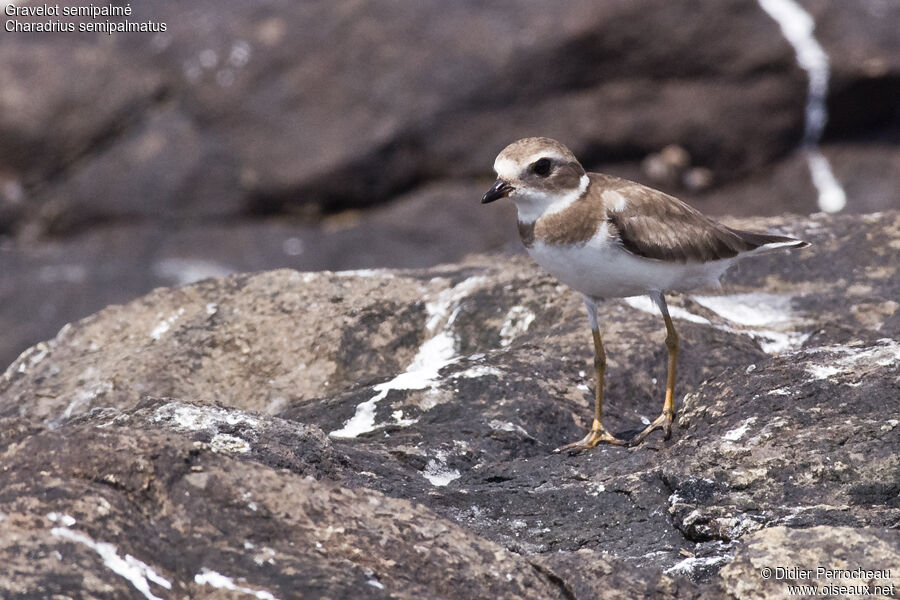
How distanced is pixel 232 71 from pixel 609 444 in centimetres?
1114

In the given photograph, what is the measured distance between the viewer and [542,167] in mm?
5906

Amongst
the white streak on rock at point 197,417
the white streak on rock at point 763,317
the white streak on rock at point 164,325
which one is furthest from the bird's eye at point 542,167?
the white streak on rock at point 164,325

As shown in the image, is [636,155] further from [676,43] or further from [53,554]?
[53,554]

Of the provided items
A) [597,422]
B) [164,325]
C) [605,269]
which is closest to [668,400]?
[597,422]

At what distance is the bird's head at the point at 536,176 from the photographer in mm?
5891

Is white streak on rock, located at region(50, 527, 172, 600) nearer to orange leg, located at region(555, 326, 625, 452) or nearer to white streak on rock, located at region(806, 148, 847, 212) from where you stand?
orange leg, located at region(555, 326, 625, 452)

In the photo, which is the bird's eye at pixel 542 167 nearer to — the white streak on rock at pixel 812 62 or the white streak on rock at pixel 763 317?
the white streak on rock at pixel 763 317

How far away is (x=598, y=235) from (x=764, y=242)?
1.30 meters

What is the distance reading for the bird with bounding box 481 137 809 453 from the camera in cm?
578

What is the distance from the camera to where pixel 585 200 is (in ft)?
19.4

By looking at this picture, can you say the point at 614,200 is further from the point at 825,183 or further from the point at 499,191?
the point at 825,183

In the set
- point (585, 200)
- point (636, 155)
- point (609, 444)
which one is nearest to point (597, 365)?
point (609, 444)

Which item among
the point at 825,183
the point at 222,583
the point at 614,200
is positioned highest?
the point at 825,183

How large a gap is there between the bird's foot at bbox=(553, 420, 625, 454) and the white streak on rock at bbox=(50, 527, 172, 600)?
2.80 meters
